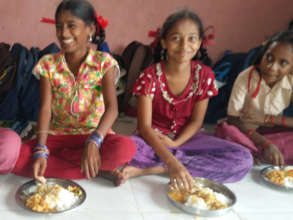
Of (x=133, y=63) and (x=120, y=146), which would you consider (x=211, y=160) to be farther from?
(x=133, y=63)

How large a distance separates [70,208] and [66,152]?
17.4 inches

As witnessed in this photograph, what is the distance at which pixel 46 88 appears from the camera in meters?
1.72

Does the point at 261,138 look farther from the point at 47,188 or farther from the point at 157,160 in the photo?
the point at 47,188

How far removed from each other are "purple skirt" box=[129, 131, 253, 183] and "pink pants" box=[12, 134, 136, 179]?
128mm

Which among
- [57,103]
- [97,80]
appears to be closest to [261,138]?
[97,80]

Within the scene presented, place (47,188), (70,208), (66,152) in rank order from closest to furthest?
(70,208)
(47,188)
(66,152)

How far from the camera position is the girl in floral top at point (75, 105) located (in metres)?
1.61

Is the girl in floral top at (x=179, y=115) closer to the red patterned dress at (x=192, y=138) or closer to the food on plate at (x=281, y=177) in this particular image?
the red patterned dress at (x=192, y=138)

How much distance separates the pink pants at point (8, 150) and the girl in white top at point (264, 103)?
1.20 m

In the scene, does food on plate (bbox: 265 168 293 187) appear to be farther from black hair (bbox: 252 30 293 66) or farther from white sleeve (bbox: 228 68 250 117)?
black hair (bbox: 252 30 293 66)

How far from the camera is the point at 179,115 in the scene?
191 centimetres

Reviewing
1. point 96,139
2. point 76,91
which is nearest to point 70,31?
point 76,91

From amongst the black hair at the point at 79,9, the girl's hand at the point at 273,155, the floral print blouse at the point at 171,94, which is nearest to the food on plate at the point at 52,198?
the floral print blouse at the point at 171,94

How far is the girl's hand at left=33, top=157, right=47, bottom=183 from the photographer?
148 centimetres
